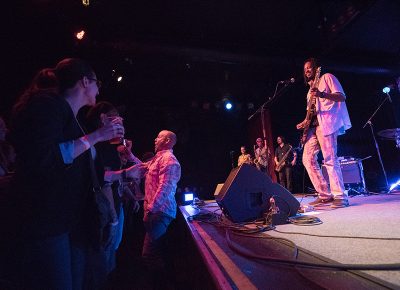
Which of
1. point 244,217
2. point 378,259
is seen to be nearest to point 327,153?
point 244,217

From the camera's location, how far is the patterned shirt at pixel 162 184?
277 cm

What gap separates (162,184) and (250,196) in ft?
3.59

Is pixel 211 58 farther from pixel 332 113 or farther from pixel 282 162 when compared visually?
pixel 282 162

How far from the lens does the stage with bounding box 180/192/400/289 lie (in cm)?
86

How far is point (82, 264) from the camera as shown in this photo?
130 centimetres

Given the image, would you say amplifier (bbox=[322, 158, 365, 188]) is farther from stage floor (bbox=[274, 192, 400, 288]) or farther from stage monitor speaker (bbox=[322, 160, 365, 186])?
stage floor (bbox=[274, 192, 400, 288])

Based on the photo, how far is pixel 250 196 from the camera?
7.36 feet

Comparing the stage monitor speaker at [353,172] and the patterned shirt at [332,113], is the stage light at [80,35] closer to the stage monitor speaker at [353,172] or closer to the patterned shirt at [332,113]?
the patterned shirt at [332,113]

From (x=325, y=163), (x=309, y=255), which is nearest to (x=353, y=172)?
(x=325, y=163)

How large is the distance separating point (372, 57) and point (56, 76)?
28.6ft

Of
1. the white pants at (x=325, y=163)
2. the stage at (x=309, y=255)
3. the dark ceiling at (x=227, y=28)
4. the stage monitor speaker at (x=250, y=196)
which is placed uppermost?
the dark ceiling at (x=227, y=28)

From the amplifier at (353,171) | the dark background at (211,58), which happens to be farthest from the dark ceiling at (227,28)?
the amplifier at (353,171)

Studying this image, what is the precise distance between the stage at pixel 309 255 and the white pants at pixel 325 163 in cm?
101

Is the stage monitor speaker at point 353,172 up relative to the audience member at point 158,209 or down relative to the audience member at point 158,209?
up
